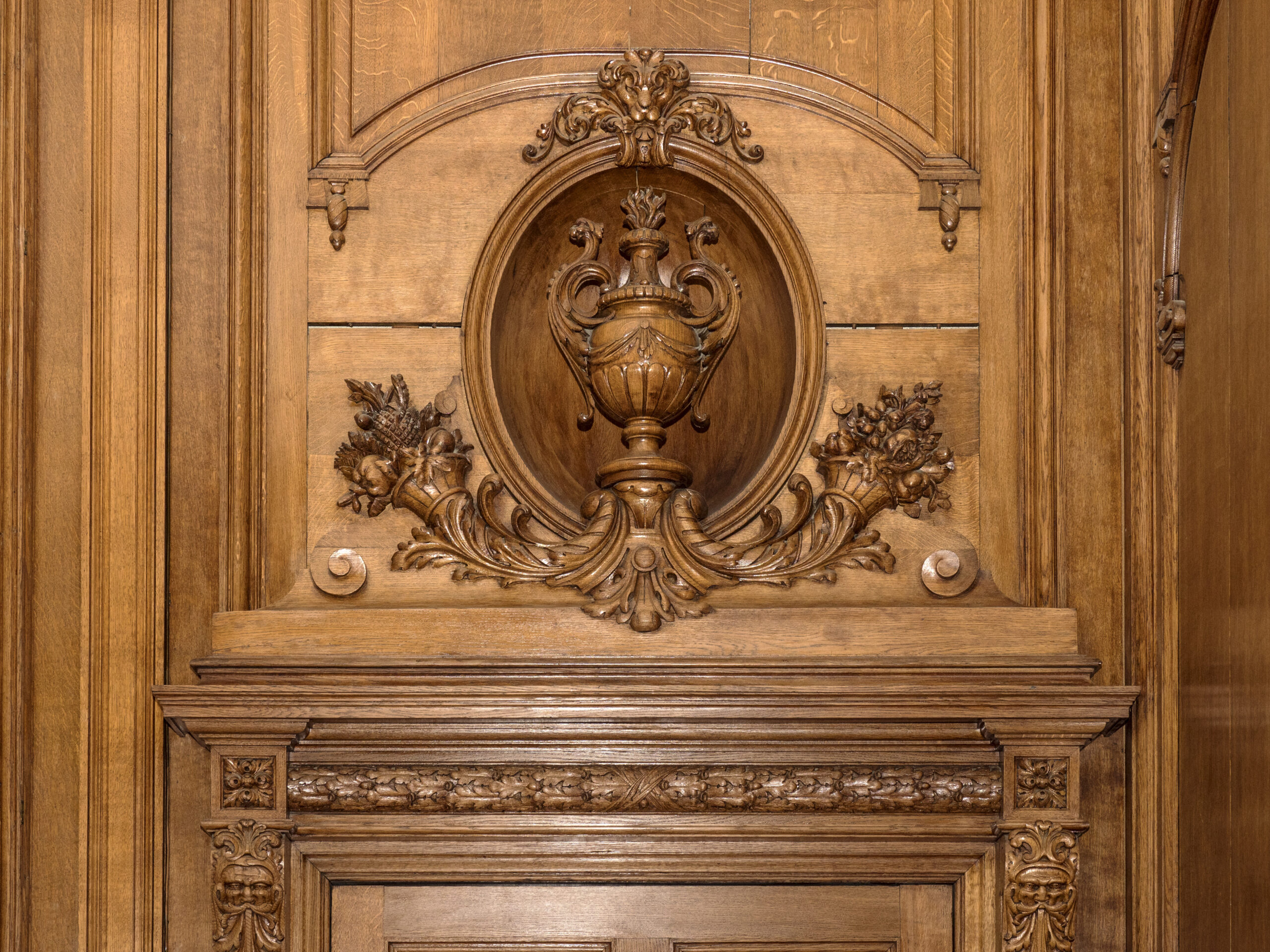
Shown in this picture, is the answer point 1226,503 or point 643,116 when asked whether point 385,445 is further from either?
point 1226,503

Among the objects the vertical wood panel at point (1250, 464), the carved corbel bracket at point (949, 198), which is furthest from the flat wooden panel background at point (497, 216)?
the vertical wood panel at point (1250, 464)

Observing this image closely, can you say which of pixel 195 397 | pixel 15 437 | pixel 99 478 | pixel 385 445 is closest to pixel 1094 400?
pixel 385 445

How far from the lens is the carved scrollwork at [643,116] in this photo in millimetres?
1952

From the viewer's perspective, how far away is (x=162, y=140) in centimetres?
193

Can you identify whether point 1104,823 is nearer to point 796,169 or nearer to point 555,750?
point 555,750

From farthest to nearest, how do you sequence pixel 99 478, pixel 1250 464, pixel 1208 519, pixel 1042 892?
pixel 99 478 < pixel 1042 892 < pixel 1208 519 < pixel 1250 464

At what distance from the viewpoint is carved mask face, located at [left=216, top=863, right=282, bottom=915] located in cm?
180

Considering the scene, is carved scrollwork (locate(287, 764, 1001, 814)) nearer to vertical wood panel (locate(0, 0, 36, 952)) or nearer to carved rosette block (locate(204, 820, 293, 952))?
carved rosette block (locate(204, 820, 293, 952))

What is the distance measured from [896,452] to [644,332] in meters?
0.41

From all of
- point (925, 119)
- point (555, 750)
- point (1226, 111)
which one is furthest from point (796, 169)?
point (555, 750)

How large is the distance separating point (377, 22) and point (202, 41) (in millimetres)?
263

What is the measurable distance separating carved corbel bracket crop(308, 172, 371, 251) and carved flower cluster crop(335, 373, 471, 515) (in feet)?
0.76

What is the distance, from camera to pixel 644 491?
190 cm

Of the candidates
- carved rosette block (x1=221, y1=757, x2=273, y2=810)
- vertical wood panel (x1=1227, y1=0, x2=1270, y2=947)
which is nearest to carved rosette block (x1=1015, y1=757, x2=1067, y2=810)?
vertical wood panel (x1=1227, y1=0, x2=1270, y2=947)
